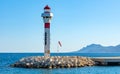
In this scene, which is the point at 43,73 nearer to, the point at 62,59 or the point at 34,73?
the point at 34,73

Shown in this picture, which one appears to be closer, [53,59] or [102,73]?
[102,73]

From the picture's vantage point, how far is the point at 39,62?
4847 cm

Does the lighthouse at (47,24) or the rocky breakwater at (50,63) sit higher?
the lighthouse at (47,24)

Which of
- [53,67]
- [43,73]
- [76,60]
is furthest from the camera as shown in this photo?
[76,60]

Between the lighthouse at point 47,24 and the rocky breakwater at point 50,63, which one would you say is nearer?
the rocky breakwater at point 50,63

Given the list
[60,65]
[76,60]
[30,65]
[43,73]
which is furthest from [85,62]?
[43,73]

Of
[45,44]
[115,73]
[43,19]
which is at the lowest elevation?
[115,73]

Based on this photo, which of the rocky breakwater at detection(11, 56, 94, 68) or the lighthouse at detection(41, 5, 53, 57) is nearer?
the rocky breakwater at detection(11, 56, 94, 68)

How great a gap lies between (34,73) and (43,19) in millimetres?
11396

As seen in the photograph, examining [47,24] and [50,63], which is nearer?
[50,63]

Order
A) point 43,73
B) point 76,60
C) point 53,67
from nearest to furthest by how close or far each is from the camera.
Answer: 1. point 43,73
2. point 53,67
3. point 76,60

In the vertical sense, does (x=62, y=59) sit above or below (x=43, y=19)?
below

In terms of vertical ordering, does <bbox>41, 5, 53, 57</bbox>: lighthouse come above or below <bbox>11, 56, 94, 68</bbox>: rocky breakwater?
above

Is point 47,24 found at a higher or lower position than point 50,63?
higher
